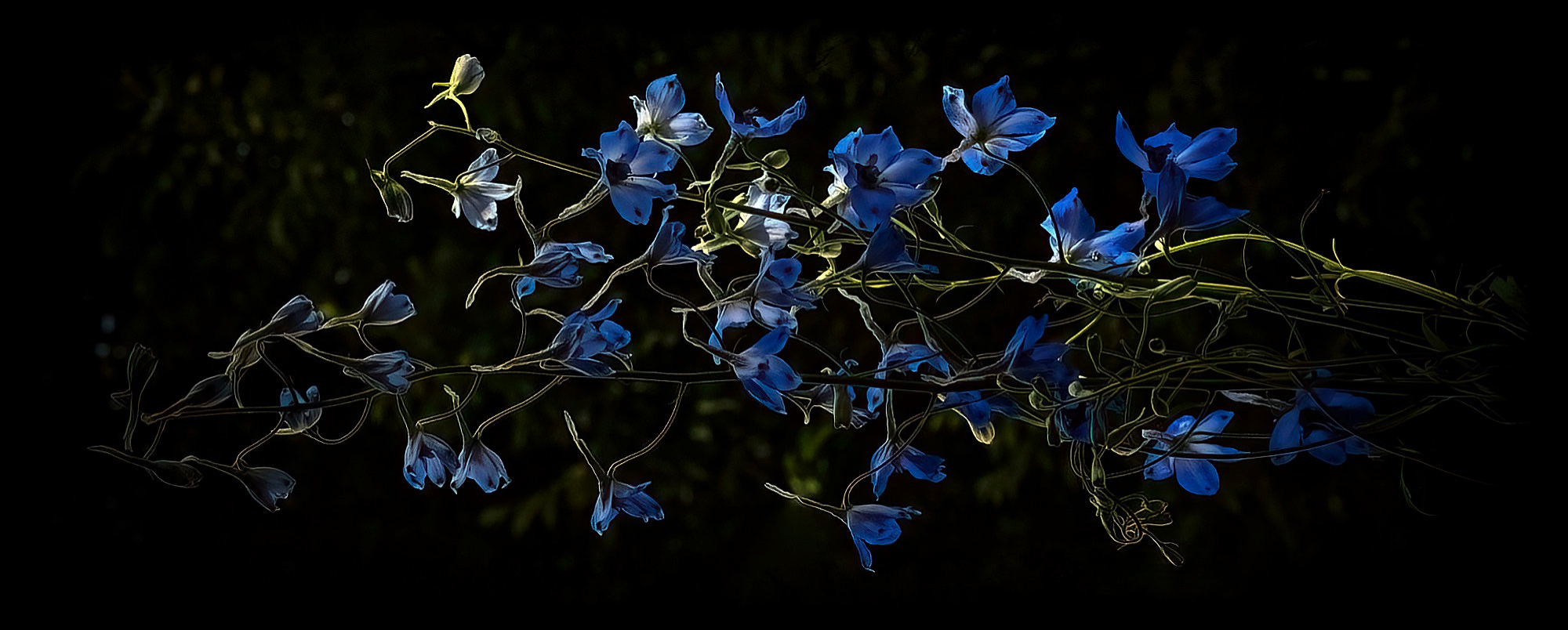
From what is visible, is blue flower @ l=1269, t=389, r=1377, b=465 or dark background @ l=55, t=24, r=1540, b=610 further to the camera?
dark background @ l=55, t=24, r=1540, b=610

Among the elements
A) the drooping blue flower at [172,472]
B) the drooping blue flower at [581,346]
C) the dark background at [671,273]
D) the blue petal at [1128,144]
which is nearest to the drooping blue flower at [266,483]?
the drooping blue flower at [172,472]

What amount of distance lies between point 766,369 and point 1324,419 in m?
0.20

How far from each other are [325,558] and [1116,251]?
126 cm

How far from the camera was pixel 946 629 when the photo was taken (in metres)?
0.88

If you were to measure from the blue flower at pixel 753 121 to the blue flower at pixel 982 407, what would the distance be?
12cm

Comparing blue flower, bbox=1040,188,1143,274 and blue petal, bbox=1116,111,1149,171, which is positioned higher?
blue petal, bbox=1116,111,1149,171

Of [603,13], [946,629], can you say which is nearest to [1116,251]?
[946,629]

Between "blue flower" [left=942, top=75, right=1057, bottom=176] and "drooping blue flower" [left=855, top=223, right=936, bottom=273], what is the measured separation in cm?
6

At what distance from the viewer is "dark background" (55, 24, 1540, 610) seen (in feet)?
Answer: 3.89

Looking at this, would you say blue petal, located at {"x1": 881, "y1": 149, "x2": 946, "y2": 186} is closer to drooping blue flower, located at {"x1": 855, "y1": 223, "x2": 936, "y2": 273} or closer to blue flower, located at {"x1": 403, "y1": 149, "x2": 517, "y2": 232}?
drooping blue flower, located at {"x1": 855, "y1": 223, "x2": 936, "y2": 273}

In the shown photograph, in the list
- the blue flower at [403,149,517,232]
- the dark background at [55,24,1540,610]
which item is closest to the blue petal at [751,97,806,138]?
the blue flower at [403,149,517,232]

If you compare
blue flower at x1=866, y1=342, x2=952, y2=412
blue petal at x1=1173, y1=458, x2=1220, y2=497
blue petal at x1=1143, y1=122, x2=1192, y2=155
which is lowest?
blue petal at x1=1173, y1=458, x2=1220, y2=497

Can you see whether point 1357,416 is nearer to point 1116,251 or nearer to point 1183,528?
point 1116,251

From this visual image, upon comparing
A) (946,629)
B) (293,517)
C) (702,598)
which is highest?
(946,629)
